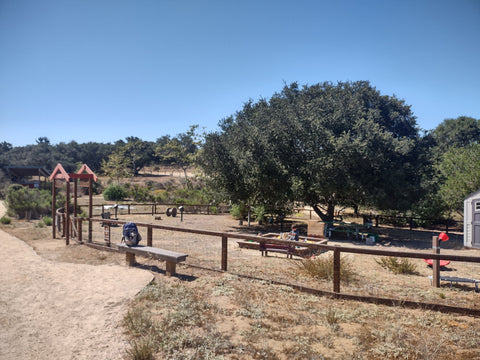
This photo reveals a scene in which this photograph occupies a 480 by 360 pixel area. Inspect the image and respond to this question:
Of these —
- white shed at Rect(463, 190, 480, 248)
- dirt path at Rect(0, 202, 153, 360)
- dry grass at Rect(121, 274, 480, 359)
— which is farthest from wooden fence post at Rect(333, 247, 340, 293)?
white shed at Rect(463, 190, 480, 248)

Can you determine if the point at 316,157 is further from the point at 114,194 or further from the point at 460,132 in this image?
the point at 460,132

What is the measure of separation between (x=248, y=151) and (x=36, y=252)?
32.5ft

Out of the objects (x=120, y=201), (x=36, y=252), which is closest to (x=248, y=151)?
(x=36, y=252)

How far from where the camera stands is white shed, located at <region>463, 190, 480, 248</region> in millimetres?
13234

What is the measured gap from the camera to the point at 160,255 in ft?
24.3

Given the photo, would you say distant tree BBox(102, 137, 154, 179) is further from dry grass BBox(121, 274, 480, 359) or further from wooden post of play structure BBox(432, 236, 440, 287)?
wooden post of play structure BBox(432, 236, 440, 287)

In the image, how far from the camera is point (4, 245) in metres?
11.1

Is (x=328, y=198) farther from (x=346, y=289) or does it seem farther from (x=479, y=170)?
(x=346, y=289)

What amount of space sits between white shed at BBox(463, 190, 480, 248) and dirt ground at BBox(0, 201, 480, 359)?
4.16m

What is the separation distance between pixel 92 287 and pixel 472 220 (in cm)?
1383

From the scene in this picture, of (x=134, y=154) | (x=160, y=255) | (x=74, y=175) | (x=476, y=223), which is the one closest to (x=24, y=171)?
(x=134, y=154)

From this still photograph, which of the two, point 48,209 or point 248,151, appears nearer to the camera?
point 248,151

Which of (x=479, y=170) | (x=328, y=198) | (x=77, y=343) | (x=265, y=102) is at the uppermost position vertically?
(x=265, y=102)

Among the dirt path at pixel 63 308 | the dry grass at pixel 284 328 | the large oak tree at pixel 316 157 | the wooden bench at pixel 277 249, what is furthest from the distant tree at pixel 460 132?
the dirt path at pixel 63 308
